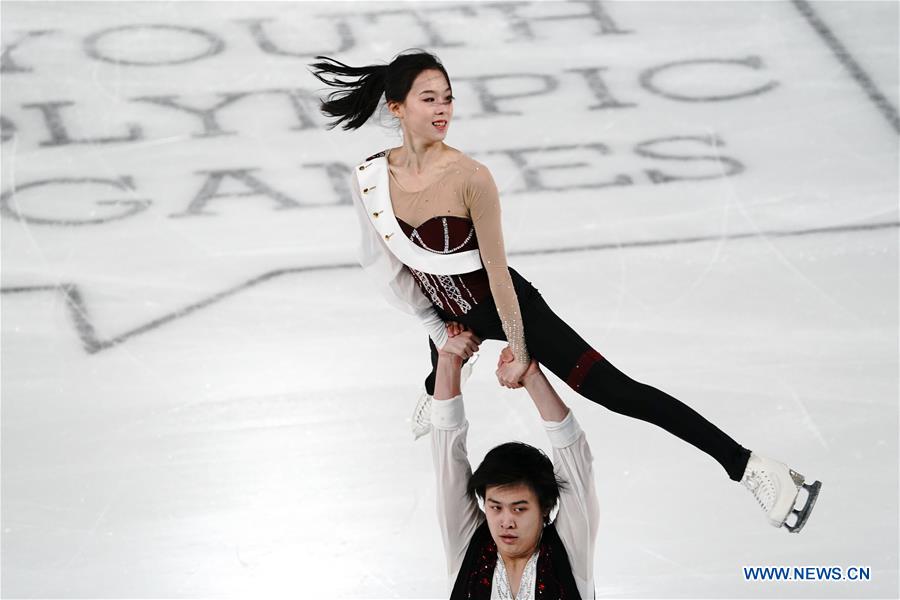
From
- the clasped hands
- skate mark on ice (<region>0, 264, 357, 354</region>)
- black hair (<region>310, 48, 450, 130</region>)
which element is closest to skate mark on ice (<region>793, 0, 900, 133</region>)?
skate mark on ice (<region>0, 264, 357, 354</region>)

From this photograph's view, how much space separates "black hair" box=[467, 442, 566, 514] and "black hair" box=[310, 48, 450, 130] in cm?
80

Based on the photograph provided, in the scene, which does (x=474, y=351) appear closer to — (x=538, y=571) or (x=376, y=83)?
(x=538, y=571)

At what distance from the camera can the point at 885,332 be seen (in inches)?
203

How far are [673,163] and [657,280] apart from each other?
93cm

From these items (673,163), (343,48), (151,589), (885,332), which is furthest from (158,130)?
(885,332)

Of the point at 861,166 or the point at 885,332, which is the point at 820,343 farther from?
the point at 861,166

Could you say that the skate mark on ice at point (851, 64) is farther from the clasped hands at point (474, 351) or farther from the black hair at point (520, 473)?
the black hair at point (520, 473)

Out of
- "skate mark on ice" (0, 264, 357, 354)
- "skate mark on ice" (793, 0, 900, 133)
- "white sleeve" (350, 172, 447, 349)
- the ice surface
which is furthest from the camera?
"skate mark on ice" (793, 0, 900, 133)

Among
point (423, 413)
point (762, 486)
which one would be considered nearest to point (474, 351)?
point (423, 413)

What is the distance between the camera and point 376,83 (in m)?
3.21

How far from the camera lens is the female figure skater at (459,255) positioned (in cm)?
312

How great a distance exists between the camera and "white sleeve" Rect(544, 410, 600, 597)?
3.23m

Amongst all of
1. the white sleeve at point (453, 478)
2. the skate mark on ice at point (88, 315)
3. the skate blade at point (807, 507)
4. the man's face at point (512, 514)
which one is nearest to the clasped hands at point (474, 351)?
the white sleeve at point (453, 478)

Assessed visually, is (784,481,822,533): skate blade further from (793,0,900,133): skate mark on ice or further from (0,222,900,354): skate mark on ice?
(793,0,900,133): skate mark on ice
